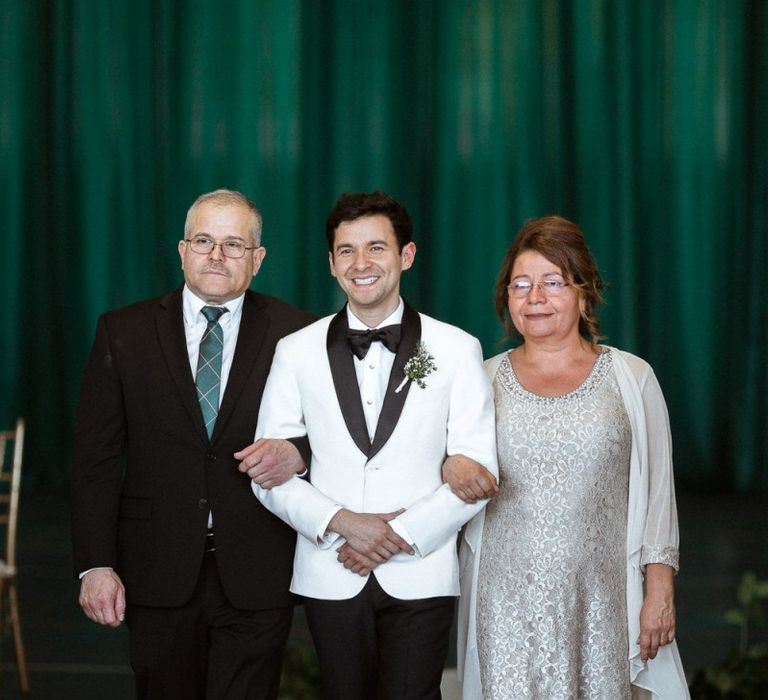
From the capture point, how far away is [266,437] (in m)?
2.45

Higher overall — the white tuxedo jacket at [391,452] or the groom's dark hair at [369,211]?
the groom's dark hair at [369,211]

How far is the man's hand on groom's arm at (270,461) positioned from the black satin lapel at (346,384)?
0.44 feet

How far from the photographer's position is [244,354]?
8.43 feet

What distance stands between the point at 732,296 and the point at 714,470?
1276mm

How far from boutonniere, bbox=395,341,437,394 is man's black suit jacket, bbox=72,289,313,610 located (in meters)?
0.36

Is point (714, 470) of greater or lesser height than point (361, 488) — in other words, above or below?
below

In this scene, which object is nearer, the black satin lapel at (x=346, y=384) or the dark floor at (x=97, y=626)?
the black satin lapel at (x=346, y=384)

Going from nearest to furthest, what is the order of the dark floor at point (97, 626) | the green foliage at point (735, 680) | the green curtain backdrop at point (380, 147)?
the green foliage at point (735, 680)
the dark floor at point (97, 626)
the green curtain backdrop at point (380, 147)

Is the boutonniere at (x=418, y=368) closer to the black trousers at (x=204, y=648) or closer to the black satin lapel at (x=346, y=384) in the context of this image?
the black satin lapel at (x=346, y=384)

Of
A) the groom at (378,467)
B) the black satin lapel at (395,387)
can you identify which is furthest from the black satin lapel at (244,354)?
the black satin lapel at (395,387)

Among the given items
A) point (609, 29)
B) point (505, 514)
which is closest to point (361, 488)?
point (505, 514)

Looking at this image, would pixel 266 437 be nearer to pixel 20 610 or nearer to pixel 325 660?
pixel 325 660

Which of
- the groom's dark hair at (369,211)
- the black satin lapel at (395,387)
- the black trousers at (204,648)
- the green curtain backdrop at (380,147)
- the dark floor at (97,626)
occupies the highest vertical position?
the green curtain backdrop at (380,147)

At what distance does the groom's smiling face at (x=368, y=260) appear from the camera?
2393 millimetres
